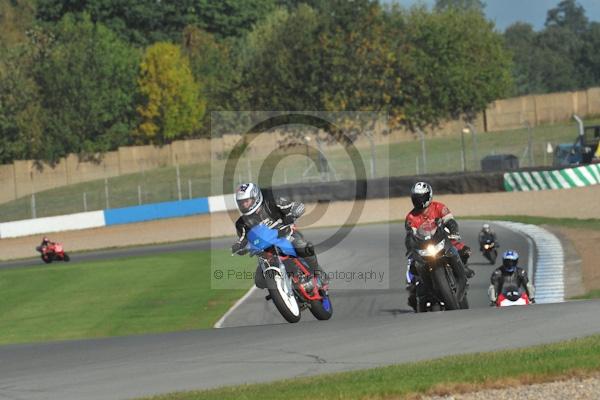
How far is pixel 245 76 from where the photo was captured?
6350 centimetres

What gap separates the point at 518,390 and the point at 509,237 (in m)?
22.2

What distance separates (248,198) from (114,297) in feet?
38.4

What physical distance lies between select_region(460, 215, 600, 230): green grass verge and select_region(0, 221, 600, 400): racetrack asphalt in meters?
20.2

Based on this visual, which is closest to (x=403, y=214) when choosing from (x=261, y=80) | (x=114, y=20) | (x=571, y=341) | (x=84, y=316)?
(x=84, y=316)

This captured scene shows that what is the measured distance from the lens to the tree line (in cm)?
6072

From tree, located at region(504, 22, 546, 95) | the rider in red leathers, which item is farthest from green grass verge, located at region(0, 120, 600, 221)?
tree, located at region(504, 22, 546, 95)

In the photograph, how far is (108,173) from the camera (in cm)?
6669

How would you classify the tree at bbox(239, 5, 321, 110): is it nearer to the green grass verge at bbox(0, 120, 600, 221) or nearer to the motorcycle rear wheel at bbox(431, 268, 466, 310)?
the green grass verge at bbox(0, 120, 600, 221)

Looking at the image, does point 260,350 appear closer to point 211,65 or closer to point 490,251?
point 490,251

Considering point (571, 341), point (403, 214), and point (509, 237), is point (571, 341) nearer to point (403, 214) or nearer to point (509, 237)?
point (509, 237)

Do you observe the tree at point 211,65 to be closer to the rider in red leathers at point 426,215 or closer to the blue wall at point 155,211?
the blue wall at point 155,211

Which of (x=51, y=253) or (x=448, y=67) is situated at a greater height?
(x=448, y=67)

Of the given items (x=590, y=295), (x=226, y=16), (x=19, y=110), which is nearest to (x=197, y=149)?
(x=19, y=110)

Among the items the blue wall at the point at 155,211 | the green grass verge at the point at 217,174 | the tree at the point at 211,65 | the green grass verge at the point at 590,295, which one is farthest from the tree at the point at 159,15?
the green grass verge at the point at 590,295
